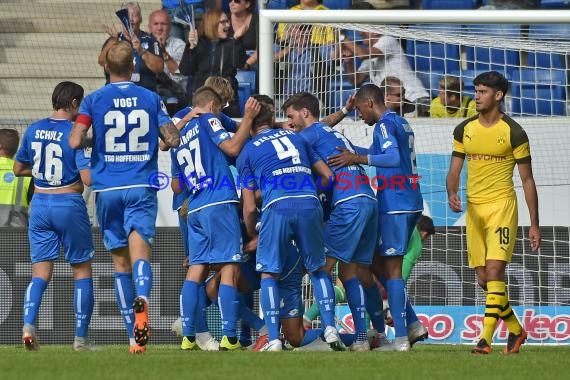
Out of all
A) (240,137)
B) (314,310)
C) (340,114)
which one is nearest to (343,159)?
(240,137)

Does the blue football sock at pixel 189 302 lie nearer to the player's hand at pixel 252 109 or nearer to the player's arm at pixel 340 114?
the player's hand at pixel 252 109

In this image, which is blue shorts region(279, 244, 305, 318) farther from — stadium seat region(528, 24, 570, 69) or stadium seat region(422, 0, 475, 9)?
stadium seat region(422, 0, 475, 9)

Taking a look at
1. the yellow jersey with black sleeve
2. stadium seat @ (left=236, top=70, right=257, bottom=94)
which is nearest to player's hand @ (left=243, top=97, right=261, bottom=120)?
the yellow jersey with black sleeve

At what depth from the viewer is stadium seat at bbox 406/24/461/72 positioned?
14.6 meters

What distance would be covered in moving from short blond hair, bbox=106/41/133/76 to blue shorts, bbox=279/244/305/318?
2.01 metres

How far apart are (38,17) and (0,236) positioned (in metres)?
7.67

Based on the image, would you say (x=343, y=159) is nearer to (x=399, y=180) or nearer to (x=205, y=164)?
(x=399, y=180)

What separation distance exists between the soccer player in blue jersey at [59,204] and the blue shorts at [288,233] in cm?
145

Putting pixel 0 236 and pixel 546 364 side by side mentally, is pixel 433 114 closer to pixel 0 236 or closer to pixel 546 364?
pixel 0 236

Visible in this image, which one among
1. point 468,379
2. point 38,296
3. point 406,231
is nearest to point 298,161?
point 406,231

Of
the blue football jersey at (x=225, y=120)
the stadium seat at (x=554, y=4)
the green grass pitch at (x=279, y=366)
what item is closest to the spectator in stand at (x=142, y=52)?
the stadium seat at (x=554, y=4)

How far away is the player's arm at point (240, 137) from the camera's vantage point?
10.1 meters

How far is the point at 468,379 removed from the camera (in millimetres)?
7328

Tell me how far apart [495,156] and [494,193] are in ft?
0.94
